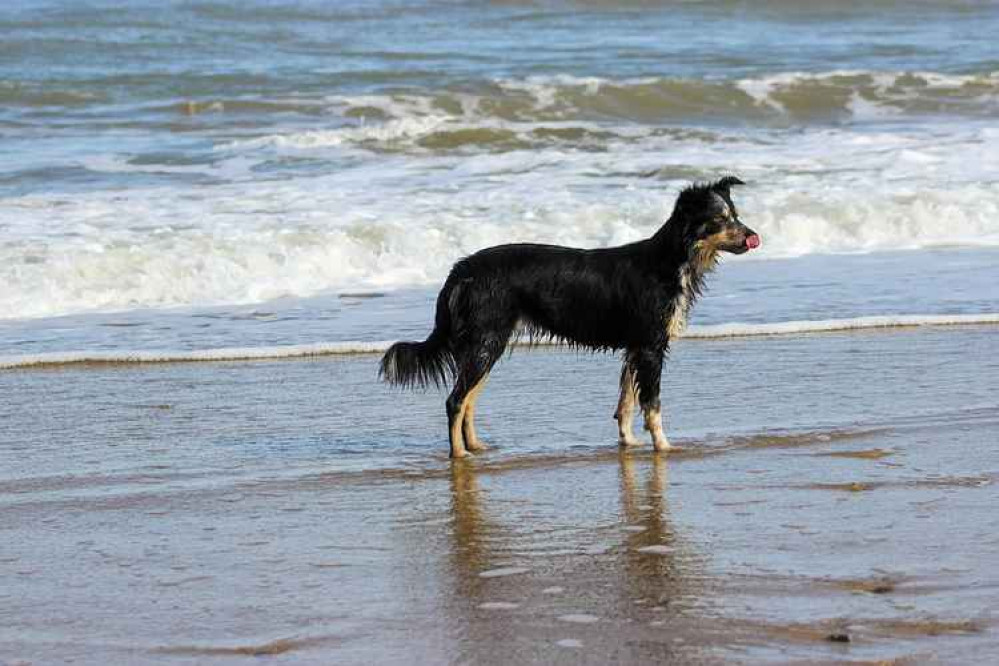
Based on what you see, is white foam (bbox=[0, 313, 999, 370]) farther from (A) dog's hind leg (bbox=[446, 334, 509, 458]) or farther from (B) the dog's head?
(B) the dog's head

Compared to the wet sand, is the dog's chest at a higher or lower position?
higher

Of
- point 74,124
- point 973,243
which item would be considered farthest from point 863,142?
point 74,124

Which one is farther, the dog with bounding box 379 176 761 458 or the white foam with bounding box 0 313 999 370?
the white foam with bounding box 0 313 999 370

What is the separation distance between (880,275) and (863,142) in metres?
6.53

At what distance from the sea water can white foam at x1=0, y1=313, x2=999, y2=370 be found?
37 millimetres

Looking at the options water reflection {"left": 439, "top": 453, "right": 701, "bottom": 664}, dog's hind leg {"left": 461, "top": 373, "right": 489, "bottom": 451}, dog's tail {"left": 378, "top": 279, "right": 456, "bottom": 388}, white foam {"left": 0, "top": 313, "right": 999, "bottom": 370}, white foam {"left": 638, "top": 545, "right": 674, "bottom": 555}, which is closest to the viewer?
water reflection {"left": 439, "top": 453, "right": 701, "bottom": 664}

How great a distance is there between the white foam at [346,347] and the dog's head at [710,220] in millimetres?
2216

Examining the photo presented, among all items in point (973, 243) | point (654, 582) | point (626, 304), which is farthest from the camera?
point (973, 243)

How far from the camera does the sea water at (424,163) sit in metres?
11.2

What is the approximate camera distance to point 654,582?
519 centimetres

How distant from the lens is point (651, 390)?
727cm

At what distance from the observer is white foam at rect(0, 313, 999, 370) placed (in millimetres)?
9461

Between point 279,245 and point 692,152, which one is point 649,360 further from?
point 692,152

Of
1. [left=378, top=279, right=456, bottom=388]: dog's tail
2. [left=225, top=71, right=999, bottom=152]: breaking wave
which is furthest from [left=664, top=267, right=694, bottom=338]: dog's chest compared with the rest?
[left=225, top=71, right=999, bottom=152]: breaking wave
